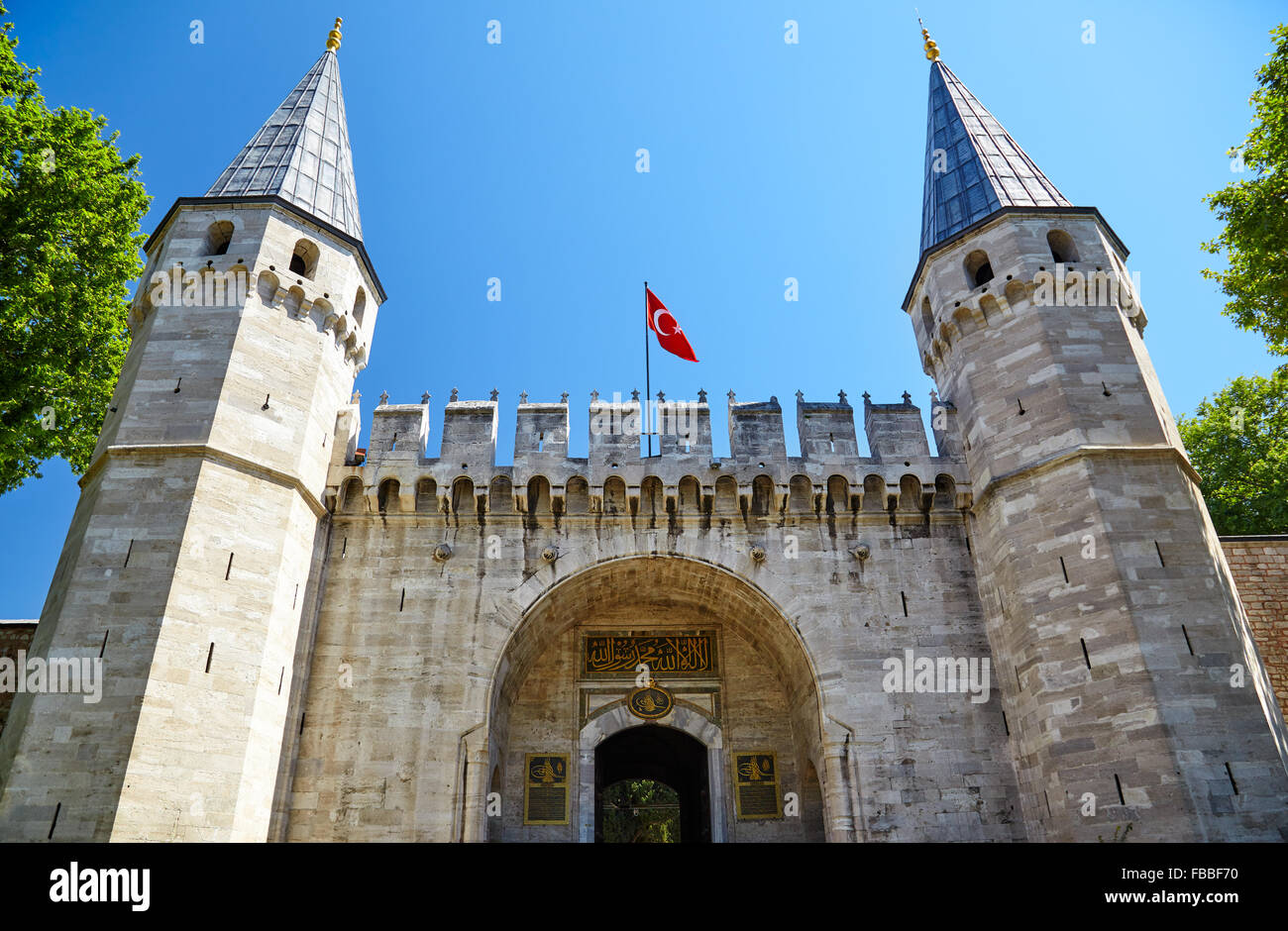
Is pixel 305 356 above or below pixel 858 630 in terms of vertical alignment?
above

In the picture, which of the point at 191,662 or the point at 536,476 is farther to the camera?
the point at 536,476

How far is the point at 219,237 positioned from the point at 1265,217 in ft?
60.3

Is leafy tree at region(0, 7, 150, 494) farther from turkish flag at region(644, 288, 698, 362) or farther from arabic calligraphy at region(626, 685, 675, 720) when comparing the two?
arabic calligraphy at region(626, 685, 675, 720)

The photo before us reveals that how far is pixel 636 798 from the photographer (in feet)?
126

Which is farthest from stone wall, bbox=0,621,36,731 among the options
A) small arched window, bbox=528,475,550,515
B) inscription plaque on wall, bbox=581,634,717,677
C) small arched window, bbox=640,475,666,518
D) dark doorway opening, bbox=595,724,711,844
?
small arched window, bbox=640,475,666,518

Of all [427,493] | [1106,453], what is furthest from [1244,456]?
[427,493]

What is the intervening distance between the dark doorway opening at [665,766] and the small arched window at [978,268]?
10.6 meters

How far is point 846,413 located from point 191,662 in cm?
1175

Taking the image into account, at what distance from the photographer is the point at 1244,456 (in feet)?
74.9

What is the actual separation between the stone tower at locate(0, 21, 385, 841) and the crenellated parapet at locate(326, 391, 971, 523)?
1105 mm

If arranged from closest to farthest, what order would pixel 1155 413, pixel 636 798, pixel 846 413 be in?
pixel 1155 413, pixel 846 413, pixel 636 798
